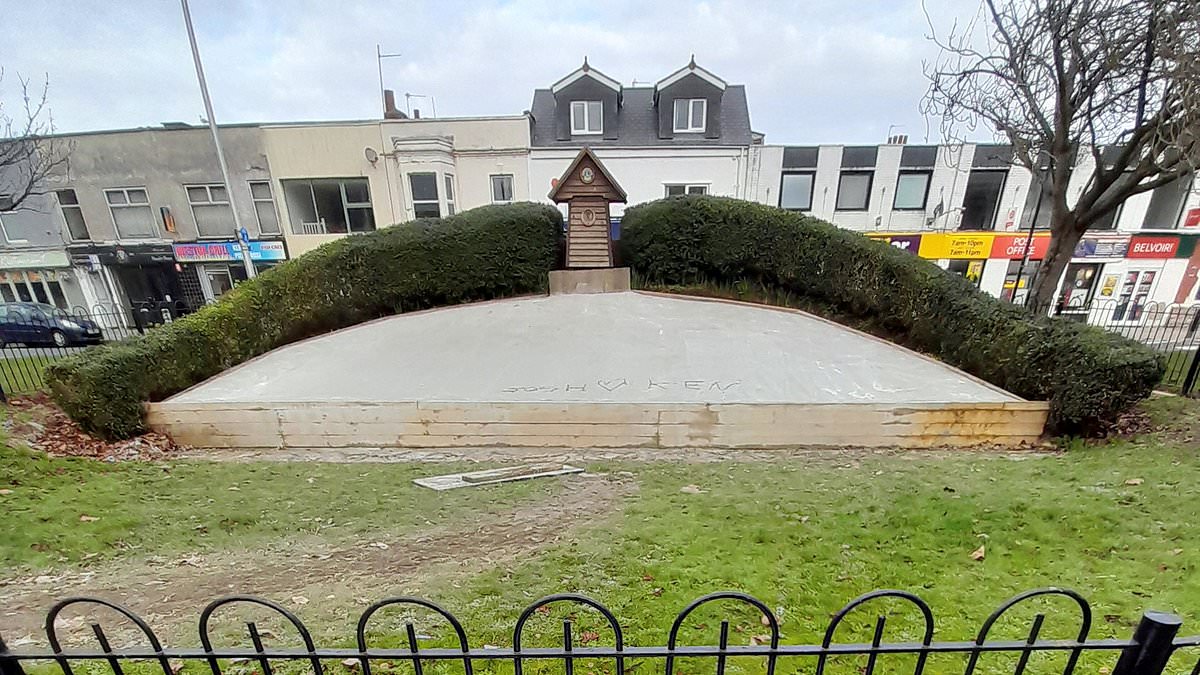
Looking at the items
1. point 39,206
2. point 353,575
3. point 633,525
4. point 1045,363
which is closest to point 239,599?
point 353,575

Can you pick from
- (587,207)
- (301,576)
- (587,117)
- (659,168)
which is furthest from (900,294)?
(587,117)

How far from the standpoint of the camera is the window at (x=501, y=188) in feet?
48.9

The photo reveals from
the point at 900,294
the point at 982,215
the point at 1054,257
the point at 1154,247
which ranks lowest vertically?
the point at 900,294

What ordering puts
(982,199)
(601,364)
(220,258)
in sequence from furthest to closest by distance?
(220,258) → (982,199) → (601,364)

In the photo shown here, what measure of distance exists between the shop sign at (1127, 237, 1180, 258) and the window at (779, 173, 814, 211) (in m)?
10.4

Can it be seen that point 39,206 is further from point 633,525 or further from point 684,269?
point 633,525

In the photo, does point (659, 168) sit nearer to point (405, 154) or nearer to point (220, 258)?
point (405, 154)

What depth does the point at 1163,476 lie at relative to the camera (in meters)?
3.70

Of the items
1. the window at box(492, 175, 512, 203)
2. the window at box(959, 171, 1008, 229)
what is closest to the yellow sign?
the window at box(959, 171, 1008, 229)

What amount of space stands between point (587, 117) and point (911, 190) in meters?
10.7

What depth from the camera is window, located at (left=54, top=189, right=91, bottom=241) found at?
15250 millimetres

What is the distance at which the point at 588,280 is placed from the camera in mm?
10398

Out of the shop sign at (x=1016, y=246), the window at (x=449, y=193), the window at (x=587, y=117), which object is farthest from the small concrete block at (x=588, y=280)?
the shop sign at (x=1016, y=246)

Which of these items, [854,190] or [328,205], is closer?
[854,190]
